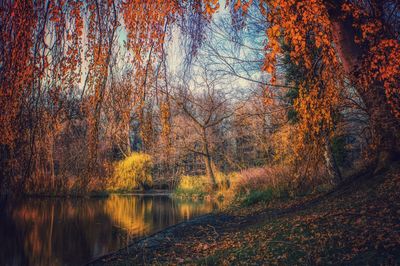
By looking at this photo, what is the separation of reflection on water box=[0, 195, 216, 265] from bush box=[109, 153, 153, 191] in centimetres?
918

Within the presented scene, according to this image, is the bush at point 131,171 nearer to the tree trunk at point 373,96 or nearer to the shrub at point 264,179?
the shrub at point 264,179

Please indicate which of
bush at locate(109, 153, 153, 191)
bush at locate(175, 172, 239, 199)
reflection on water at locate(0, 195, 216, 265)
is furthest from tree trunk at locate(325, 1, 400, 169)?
bush at locate(109, 153, 153, 191)

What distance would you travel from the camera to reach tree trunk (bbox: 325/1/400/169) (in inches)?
202

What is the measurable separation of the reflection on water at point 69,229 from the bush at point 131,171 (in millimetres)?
9178

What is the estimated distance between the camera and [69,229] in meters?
11.1

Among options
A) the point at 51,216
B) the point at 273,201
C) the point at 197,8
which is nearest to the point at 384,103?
the point at 197,8

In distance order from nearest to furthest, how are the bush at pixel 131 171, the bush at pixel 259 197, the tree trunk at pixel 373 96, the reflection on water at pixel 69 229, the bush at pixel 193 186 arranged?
the tree trunk at pixel 373 96 → the reflection on water at pixel 69 229 → the bush at pixel 259 197 → the bush at pixel 193 186 → the bush at pixel 131 171

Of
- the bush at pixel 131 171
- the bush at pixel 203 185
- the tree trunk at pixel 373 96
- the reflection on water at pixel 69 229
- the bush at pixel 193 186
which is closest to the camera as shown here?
the tree trunk at pixel 373 96

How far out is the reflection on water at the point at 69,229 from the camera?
812cm

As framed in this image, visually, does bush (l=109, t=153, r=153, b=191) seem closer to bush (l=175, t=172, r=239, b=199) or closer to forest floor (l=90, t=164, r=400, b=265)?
bush (l=175, t=172, r=239, b=199)

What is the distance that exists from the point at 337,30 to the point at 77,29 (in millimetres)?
4514

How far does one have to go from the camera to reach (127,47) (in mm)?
3178

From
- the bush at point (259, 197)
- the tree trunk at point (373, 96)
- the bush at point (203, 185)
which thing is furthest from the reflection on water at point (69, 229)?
the tree trunk at point (373, 96)

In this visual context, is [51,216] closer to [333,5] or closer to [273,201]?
[273,201]
